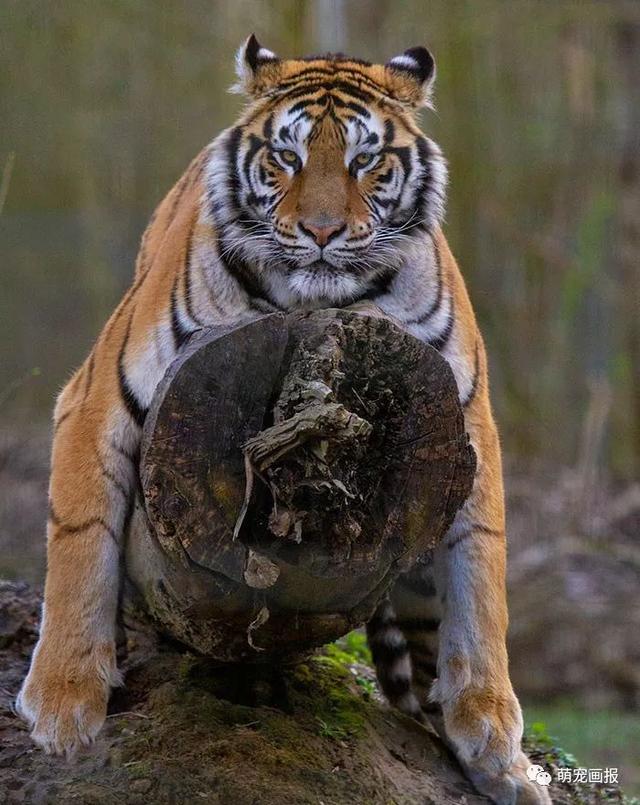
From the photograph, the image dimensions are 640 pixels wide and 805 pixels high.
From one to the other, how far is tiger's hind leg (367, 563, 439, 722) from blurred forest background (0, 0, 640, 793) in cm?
742

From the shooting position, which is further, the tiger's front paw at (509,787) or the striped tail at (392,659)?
the striped tail at (392,659)

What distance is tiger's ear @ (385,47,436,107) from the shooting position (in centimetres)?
365

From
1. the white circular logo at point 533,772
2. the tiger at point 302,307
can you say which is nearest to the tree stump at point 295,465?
the tiger at point 302,307

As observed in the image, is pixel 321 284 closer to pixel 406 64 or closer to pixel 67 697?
pixel 406 64

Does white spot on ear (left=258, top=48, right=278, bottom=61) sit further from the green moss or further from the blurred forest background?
the blurred forest background

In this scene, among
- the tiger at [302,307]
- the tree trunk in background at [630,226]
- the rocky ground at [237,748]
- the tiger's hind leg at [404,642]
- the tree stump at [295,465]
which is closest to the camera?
the tree stump at [295,465]

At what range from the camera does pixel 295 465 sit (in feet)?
8.33

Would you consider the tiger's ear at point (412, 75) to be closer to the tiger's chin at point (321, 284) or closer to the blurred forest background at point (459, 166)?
the tiger's chin at point (321, 284)

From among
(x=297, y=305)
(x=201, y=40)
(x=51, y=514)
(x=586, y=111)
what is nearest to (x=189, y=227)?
(x=297, y=305)

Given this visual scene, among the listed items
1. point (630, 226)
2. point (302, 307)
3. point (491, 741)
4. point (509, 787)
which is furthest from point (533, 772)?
point (630, 226)

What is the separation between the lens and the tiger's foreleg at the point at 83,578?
10.3 feet

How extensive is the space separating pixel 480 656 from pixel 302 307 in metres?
1.11

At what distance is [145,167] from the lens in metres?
12.9

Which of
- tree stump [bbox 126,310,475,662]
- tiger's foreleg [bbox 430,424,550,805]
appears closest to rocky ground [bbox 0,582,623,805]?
tiger's foreleg [bbox 430,424,550,805]
